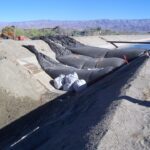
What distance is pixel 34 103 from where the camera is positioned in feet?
52.6

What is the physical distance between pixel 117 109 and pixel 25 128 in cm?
468

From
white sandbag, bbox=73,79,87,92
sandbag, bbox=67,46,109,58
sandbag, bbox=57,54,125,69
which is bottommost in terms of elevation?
sandbag, bbox=67,46,109,58

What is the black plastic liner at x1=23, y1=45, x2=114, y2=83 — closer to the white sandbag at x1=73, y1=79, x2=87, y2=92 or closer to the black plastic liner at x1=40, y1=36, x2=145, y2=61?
the white sandbag at x1=73, y1=79, x2=87, y2=92

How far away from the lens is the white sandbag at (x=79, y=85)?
56.6 feet

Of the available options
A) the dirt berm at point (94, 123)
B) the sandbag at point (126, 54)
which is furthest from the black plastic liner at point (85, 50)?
the dirt berm at point (94, 123)

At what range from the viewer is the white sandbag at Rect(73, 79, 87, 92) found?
17.3 meters

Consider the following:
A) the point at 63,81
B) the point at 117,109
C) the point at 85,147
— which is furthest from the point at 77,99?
the point at 85,147

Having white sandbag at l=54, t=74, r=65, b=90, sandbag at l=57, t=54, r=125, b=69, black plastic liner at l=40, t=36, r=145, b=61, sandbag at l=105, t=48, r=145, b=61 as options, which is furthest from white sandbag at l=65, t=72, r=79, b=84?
sandbag at l=105, t=48, r=145, b=61

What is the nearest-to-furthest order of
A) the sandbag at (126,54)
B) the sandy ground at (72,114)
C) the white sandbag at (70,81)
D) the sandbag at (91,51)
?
1. the sandy ground at (72,114)
2. the white sandbag at (70,81)
3. the sandbag at (126,54)
4. the sandbag at (91,51)

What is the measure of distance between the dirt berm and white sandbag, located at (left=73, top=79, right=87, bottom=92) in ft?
4.62

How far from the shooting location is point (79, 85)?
17266 millimetres

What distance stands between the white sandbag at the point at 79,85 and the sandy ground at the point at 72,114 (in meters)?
0.74

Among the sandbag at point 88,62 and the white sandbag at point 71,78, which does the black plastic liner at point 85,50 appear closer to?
the sandbag at point 88,62

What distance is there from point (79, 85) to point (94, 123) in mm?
7939
